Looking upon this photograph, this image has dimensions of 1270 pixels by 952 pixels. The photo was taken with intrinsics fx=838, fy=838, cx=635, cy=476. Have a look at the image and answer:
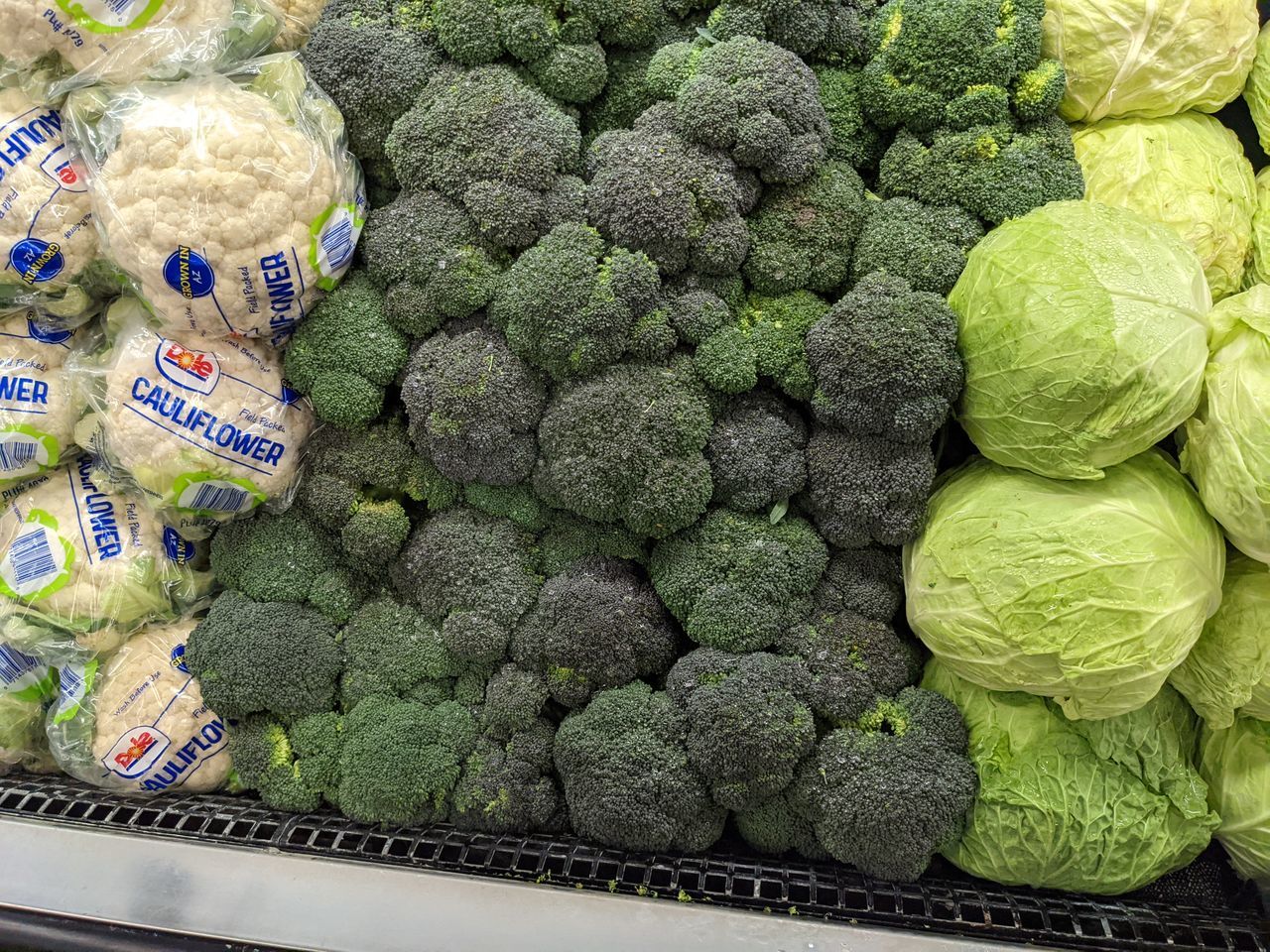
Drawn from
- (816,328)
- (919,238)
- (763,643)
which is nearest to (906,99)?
(919,238)

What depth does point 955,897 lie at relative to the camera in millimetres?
1566

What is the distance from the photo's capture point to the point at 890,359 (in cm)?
142

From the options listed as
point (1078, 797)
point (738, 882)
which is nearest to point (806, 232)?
point (1078, 797)

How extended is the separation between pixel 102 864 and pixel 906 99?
205cm

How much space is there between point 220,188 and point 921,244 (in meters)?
1.23

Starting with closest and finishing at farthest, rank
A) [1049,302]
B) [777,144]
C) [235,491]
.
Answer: [1049,302] < [777,144] < [235,491]

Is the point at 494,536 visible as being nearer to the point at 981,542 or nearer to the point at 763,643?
the point at 763,643

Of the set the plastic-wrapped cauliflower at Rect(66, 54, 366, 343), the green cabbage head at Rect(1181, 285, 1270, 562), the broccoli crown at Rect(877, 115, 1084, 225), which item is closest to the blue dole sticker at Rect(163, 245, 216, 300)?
the plastic-wrapped cauliflower at Rect(66, 54, 366, 343)

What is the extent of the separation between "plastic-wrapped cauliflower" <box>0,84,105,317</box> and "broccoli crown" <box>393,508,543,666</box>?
0.83m

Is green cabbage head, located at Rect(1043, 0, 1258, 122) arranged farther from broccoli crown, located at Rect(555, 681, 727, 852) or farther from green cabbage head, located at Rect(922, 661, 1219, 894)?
broccoli crown, located at Rect(555, 681, 727, 852)

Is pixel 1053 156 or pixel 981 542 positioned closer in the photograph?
pixel 981 542

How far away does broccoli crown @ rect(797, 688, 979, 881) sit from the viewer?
1496 millimetres

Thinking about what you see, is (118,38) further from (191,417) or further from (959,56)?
(959,56)

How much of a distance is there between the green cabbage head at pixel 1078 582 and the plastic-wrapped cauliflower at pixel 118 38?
1588mm
